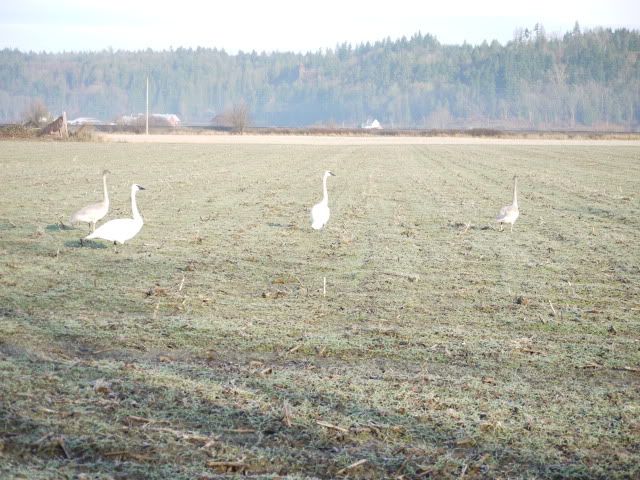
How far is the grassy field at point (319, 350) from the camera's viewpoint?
5633mm

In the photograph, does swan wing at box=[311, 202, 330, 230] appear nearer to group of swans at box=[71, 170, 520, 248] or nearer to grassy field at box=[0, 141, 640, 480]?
group of swans at box=[71, 170, 520, 248]

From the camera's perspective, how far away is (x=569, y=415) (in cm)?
652

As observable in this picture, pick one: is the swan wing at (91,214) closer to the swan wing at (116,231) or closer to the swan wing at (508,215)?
the swan wing at (116,231)

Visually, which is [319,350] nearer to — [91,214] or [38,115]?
[91,214]

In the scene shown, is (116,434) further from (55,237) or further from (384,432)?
(55,237)

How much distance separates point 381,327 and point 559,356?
1826mm

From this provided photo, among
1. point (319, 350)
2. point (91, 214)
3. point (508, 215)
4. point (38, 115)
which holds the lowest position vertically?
point (319, 350)

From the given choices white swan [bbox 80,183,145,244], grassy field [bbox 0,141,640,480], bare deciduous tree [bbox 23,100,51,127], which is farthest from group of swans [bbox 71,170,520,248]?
bare deciduous tree [bbox 23,100,51,127]

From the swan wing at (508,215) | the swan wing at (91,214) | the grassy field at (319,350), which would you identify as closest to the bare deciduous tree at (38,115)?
the grassy field at (319,350)

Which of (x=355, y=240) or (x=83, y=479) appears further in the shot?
(x=355, y=240)

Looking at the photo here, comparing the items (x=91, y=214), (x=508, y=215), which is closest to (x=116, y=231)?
(x=91, y=214)

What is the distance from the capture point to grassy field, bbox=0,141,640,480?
18.5 feet

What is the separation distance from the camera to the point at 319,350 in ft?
26.5

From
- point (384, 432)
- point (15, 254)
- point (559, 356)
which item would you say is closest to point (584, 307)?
point (559, 356)
